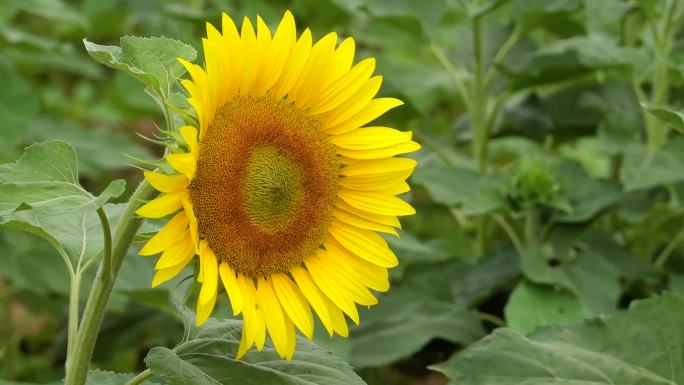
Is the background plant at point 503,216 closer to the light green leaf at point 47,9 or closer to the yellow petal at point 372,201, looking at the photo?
the light green leaf at point 47,9

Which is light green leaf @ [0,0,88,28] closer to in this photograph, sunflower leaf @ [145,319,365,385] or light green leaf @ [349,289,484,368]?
light green leaf @ [349,289,484,368]

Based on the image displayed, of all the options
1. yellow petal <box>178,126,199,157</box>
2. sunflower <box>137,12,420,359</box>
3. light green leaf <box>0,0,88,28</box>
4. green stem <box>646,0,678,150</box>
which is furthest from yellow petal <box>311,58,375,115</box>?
light green leaf <box>0,0,88,28</box>

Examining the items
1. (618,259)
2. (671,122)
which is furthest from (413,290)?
(671,122)

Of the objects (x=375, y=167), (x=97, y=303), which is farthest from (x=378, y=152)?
(x=97, y=303)

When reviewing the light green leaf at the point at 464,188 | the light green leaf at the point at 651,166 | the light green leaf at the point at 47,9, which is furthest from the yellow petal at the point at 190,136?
the light green leaf at the point at 47,9

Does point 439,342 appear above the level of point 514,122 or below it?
below

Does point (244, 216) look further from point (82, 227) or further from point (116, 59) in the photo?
point (82, 227)
